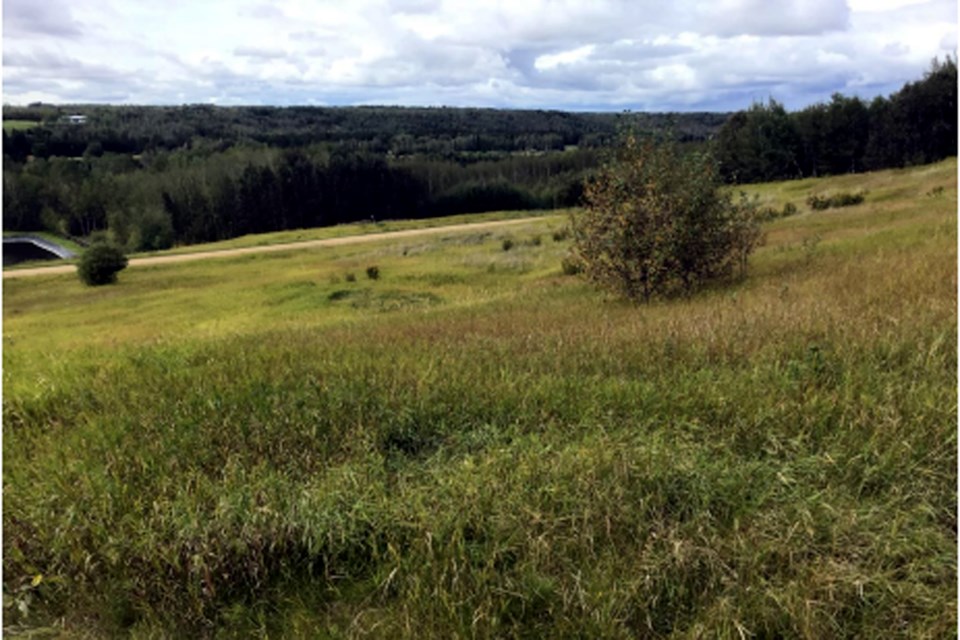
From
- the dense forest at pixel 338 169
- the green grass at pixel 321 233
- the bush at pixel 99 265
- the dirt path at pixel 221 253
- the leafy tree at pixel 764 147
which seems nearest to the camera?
the bush at pixel 99 265

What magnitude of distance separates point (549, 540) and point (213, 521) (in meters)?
1.73

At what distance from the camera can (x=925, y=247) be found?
468 inches

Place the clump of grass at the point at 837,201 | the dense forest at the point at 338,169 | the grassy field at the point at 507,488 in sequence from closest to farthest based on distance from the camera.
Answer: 1. the grassy field at the point at 507,488
2. the clump of grass at the point at 837,201
3. the dense forest at the point at 338,169

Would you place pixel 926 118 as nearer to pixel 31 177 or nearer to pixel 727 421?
pixel 727 421

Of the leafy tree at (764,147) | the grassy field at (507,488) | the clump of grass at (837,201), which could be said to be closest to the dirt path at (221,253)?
the clump of grass at (837,201)

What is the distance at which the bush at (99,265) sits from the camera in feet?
137

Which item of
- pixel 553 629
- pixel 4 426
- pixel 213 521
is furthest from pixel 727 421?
pixel 4 426

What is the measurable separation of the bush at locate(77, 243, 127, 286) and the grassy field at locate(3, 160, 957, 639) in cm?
3982

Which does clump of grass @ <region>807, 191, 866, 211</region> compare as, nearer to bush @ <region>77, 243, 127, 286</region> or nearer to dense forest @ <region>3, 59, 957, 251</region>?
dense forest @ <region>3, 59, 957, 251</region>

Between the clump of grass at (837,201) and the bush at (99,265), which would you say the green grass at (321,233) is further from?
the clump of grass at (837,201)

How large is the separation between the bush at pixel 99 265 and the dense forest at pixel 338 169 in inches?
1566

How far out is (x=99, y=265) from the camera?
41844mm

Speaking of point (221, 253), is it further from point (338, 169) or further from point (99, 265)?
point (338, 169)

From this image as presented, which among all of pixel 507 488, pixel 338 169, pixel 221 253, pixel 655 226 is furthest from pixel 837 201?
pixel 338 169
